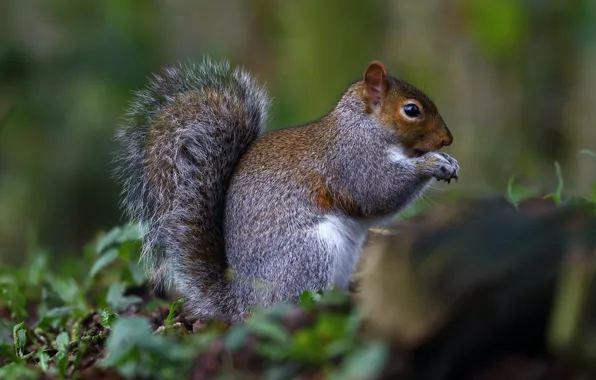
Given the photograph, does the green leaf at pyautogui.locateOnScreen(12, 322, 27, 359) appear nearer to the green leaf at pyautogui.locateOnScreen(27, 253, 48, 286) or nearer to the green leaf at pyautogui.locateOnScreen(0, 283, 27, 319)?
the green leaf at pyautogui.locateOnScreen(0, 283, 27, 319)

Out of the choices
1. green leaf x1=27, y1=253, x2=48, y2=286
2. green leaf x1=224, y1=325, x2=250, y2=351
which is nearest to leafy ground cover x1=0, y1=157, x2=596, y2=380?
green leaf x1=224, y1=325, x2=250, y2=351

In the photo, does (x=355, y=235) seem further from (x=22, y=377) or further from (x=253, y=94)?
(x=22, y=377)

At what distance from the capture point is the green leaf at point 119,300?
3740mm

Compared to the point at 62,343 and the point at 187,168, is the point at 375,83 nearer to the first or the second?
the point at 187,168

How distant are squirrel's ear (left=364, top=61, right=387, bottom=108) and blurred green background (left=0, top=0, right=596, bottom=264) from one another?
301cm

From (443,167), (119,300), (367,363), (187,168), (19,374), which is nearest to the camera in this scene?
(367,363)

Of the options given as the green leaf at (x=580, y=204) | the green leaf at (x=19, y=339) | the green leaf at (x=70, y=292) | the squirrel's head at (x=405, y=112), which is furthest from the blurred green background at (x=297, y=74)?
the green leaf at (x=19, y=339)

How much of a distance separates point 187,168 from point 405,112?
2.99ft

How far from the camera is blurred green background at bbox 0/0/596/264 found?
7.88m

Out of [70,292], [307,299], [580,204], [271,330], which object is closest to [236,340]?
[271,330]

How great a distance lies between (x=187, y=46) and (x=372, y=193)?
822cm

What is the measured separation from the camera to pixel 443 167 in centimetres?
364

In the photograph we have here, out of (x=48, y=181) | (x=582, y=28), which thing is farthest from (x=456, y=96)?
(x=48, y=181)

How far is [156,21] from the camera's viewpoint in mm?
11133
